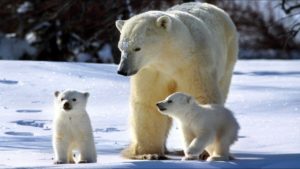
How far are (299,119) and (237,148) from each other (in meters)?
1.57

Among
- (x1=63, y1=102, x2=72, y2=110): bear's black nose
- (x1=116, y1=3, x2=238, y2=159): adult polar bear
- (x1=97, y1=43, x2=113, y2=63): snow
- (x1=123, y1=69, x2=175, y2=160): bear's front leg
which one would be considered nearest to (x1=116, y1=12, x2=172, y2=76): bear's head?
(x1=116, y1=3, x2=238, y2=159): adult polar bear

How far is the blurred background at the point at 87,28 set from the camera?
20.1 m

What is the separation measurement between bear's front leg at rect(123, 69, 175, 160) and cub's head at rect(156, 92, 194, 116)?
658 millimetres

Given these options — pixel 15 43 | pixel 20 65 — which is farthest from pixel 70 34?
Answer: pixel 20 65

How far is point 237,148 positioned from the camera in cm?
707

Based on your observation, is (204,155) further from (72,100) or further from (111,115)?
(111,115)

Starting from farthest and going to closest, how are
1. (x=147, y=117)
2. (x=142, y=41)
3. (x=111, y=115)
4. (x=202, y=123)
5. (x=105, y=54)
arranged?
(x=105, y=54) → (x=111, y=115) → (x=147, y=117) → (x=142, y=41) → (x=202, y=123)

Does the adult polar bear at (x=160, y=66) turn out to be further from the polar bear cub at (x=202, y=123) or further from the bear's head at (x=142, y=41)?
the polar bear cub at (x=202, y=123)

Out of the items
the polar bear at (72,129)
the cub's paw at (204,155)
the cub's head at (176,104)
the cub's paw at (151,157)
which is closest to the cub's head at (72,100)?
Answer: the polar bear at (72,129)

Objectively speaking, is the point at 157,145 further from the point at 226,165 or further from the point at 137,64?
the point at 226,165

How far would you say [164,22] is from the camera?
6.27 m

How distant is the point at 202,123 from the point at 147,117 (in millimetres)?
970

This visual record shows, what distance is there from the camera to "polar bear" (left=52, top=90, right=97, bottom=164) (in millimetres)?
5914

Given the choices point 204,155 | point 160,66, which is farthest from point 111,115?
point 204,155
